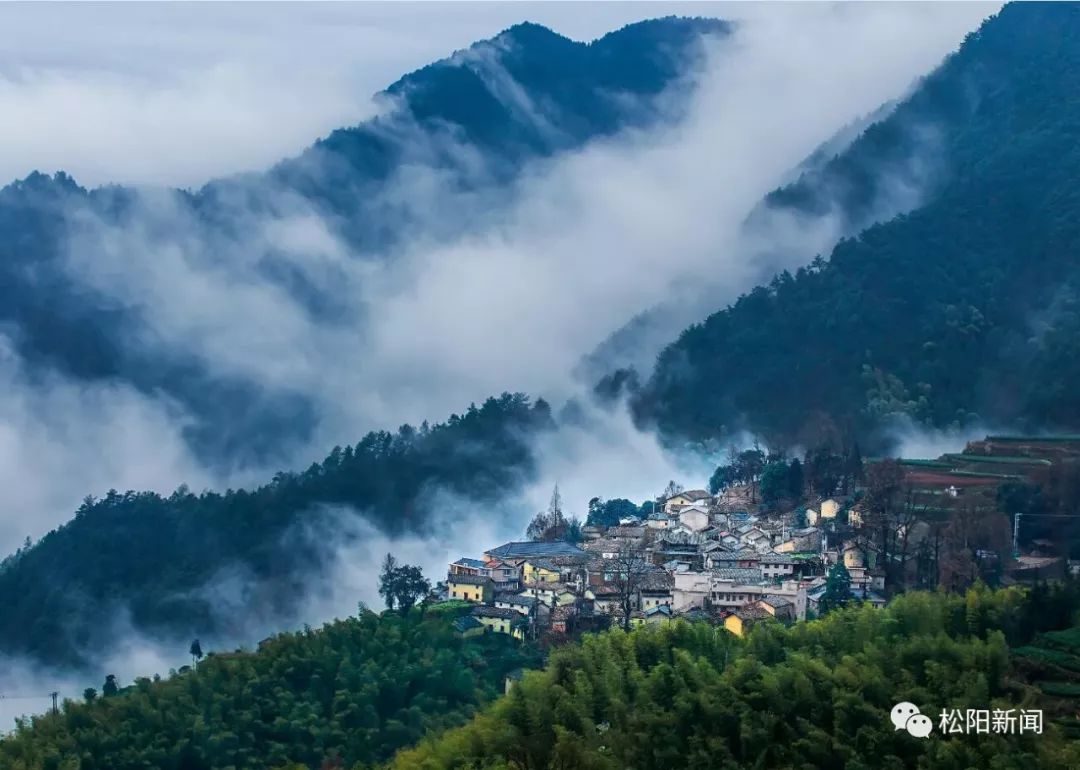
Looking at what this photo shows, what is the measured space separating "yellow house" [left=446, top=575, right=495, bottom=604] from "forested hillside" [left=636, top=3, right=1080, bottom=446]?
880 cm

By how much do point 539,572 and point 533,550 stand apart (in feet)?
3.57

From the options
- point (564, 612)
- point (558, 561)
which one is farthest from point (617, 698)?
point (558, 561)

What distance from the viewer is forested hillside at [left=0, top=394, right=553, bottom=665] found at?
3164 cm

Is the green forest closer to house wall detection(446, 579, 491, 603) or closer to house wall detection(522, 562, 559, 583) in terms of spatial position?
house wall detection(446, 579, 491, 603)

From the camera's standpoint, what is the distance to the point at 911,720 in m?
14.5

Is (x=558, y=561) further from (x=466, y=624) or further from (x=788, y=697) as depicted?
(x=788, y=697)

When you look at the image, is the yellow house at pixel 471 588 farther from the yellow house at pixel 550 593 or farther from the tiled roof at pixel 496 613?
the tiled roof at pixel 496 613

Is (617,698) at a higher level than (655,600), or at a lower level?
lower

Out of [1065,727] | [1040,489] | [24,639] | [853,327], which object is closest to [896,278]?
[853,327]

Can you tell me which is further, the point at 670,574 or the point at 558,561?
the point at 558,561

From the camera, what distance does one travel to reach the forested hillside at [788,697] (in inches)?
572

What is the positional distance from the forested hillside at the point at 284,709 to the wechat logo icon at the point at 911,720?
6.31 meters

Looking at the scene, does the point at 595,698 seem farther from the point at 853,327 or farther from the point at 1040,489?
the point at 853,327

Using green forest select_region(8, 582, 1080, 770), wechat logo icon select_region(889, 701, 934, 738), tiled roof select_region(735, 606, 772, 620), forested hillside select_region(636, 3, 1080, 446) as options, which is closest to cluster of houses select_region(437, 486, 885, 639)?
tiled roof select_region(735, 606, 772, 620)
